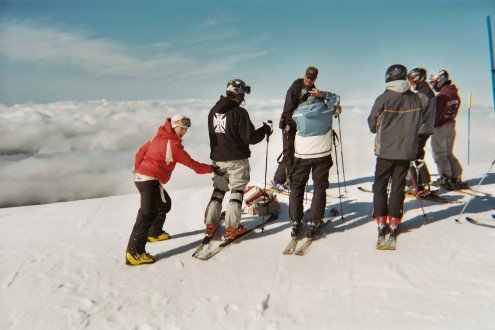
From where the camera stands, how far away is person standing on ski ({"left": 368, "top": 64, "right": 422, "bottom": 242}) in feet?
15.9

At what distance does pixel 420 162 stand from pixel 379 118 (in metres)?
3.05

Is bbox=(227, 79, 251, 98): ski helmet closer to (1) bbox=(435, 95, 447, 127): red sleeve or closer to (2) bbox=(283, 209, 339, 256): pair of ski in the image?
(2) bbox=(283, 209, 339, 256): pair of ski

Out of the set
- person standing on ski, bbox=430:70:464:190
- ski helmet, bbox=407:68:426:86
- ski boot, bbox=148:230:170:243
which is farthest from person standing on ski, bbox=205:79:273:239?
person standing on ski, bbox=430:70:464:190

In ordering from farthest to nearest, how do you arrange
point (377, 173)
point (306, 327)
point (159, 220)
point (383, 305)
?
point (159, 220) < point (377, 173) < point (383, 305) < point (306, 327)

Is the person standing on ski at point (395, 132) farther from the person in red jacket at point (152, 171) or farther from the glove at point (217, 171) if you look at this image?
the person in red jacket at point (152, 171)

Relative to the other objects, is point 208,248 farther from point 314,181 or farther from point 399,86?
point 399,86

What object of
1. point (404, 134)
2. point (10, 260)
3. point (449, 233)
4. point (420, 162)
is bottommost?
point (10, 260)

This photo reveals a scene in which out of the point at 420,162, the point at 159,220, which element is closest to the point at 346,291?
the point at 159,220

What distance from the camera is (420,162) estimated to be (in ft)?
23.8

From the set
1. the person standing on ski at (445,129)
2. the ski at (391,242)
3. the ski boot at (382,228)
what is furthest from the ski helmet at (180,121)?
the person standing on ski at (445,129)

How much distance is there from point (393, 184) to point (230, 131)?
111 inches

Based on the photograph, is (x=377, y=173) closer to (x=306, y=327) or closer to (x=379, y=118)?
(x=379, y=118)

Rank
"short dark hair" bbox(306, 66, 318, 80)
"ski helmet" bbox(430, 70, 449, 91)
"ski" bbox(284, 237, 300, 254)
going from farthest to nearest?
"ski helmet" bbox(430, 70, 449, 91) → "short dark hair" bbox(306, 66, 318, 80) → "ski" bbox(284, 237, 300, 254)

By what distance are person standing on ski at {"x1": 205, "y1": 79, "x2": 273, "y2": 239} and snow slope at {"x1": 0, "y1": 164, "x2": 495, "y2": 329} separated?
24.7 inches
